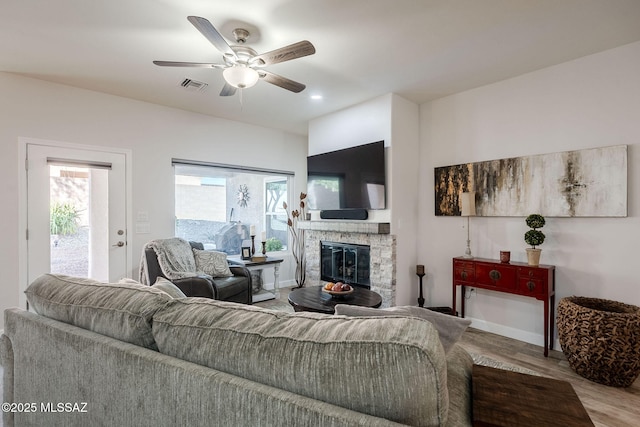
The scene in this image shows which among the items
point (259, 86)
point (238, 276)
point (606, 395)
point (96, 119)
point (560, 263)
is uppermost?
point (259, 86)

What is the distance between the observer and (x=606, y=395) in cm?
218

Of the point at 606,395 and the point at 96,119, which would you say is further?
the point at 96,119

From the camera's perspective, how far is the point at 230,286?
342 cm

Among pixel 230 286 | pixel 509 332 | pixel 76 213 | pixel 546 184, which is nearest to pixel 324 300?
pixel 230 286

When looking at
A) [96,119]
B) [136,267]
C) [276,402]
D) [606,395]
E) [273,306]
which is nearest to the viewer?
[276,402]

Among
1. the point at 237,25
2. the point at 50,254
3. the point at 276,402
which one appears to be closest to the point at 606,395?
the point at 276,402

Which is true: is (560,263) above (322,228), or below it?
below

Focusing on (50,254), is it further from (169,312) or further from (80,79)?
(169,312)

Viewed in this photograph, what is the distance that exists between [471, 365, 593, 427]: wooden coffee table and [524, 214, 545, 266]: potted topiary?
2.25 m

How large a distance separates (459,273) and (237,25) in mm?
3051

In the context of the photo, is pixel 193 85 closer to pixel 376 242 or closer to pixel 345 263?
pixel 376 242

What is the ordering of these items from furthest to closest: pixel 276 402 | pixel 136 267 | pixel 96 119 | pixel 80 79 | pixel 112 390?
pixel 136 267 → pixel 96 119 → pixel 80 79 → pixel 112 390 → pixel 276 402

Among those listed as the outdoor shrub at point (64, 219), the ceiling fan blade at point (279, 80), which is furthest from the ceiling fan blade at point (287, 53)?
the outdoor shrub at point (64, 219)

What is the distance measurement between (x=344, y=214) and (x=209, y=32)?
2641 mm
